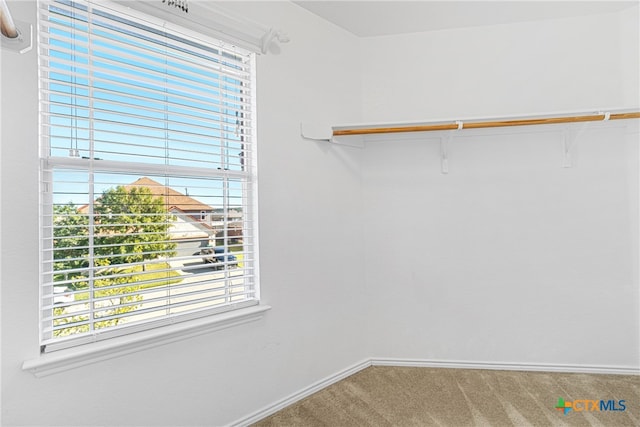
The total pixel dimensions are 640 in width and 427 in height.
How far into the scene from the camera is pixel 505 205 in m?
2.46

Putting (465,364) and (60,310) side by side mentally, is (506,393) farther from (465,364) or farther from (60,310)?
(60,310)

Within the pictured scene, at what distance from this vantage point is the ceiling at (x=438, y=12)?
7.23 ft

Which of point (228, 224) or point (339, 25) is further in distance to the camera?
point (339, 25)

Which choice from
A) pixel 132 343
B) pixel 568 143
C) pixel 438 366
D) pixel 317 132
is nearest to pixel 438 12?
pixel 317 132

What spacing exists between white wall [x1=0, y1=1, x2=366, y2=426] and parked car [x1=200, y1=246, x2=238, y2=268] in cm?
17

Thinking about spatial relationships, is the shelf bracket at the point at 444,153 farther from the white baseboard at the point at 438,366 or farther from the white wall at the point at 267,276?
the white baseboard at the point at 438,366

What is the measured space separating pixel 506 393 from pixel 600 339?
802mm

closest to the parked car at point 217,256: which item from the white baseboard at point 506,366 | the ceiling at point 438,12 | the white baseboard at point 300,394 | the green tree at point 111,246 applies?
the green tree at point 111,246

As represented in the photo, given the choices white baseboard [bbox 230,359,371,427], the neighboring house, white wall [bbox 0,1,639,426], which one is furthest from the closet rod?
white baseboard [bbox 230,359,371,427]

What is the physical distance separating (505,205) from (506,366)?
1.08 m

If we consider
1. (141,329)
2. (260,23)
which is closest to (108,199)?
(141,329)

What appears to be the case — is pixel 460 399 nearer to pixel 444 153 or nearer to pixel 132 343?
pixel 444 153

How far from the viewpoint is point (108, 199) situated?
1.47m

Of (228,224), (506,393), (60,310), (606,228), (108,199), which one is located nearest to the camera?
(60,310)
